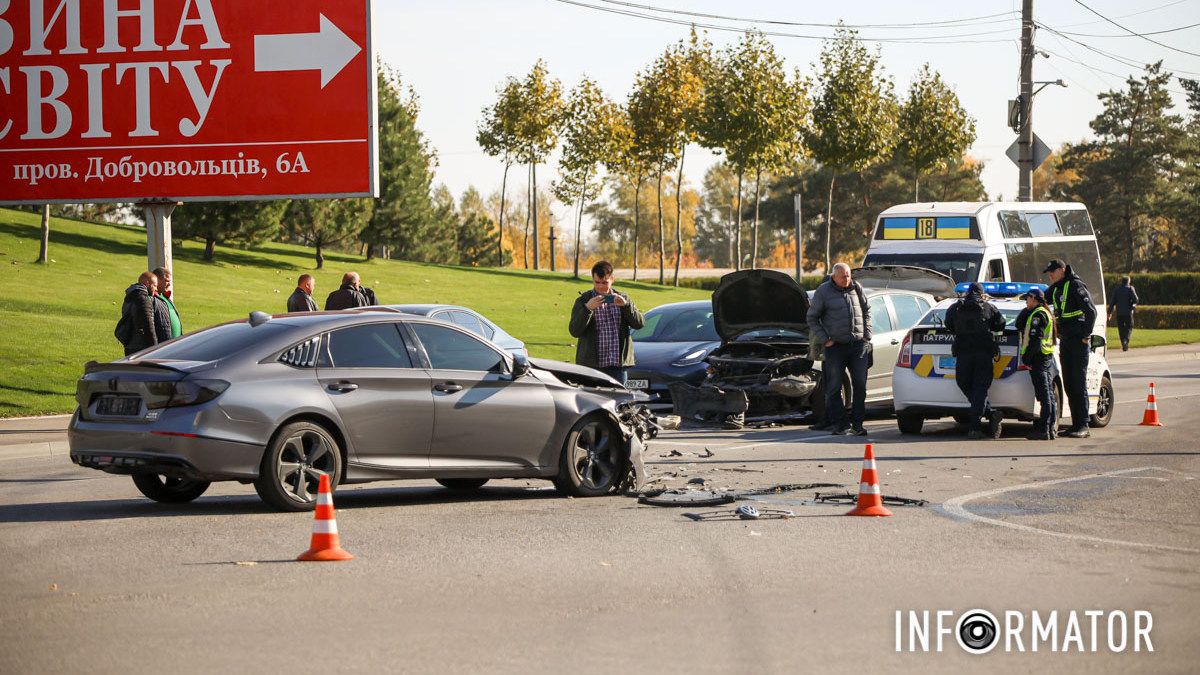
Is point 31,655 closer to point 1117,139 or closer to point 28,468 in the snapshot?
point 28,468

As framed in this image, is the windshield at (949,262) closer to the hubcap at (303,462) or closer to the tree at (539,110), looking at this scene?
the hubcap at (303,462)

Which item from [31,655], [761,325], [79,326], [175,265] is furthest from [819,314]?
[175,265]

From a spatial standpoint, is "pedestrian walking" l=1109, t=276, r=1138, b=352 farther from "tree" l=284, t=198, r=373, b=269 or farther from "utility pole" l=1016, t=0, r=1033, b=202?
"tree" l=284, t=198, r=373, b=269

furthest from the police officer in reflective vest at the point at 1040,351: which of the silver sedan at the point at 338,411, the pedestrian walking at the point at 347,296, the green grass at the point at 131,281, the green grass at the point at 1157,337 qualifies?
the green grass at the point at 1157,337

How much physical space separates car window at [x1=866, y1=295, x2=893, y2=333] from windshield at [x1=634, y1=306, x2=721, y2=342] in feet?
6.78

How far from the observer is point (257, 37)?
20.8 metres

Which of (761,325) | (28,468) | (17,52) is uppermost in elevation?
(17,52)

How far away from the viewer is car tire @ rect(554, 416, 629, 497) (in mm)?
11344

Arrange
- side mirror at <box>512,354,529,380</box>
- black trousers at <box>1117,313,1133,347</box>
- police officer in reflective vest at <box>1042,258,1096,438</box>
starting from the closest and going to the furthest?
1. side mirror at <box>512,354,529,380</box>
2. police officer in reflective vest at <box>1042,258,1096,438</box>
3. black trousers at <box>1117,313,1133,347</box>

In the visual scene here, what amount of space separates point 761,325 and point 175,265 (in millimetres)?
33720

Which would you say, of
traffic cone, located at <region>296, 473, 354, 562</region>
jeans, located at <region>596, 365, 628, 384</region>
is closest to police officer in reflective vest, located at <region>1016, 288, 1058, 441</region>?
jeans, located at <region>596, 365, 628, 384</region>

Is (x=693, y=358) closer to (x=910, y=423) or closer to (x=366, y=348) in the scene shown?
(x=910, y=423)

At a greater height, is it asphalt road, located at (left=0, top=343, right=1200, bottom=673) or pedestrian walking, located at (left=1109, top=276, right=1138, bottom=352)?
pedestrian walking, located at (left=1109, top=276, right=1138, bottom=352)

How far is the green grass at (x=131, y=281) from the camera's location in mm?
25438
